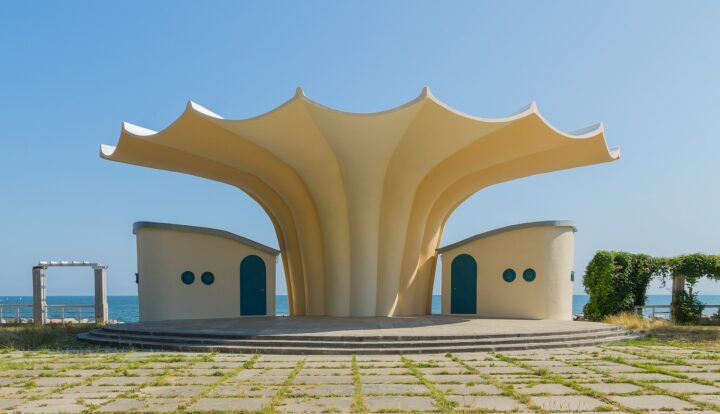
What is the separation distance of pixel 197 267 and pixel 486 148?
10.7 metres

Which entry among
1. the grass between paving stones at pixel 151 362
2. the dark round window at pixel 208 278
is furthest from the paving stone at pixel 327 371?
the dark round window at pixel 208 278

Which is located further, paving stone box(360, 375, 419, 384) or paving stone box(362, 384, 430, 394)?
paving stone box(360, 375, 419, 384)

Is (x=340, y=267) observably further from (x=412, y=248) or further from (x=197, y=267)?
(x=197, y=267)

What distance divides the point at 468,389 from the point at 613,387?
221cm

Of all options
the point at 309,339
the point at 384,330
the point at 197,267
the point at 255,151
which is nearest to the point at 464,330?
the point at 384,330

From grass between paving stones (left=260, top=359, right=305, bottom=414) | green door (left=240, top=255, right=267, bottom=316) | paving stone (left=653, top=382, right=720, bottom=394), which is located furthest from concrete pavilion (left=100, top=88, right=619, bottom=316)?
paving stone (left=653, top=382, right=720, bottom=394)

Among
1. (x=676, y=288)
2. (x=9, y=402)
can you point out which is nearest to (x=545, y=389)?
(x=9, y=402)

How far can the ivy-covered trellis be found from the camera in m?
21.4

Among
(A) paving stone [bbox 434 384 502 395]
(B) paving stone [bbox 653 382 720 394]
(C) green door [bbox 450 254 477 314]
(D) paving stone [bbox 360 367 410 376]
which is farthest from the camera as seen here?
(C) green door [bbox 450 254 477 314]

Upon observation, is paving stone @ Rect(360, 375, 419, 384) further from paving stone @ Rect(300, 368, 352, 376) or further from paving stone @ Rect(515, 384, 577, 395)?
paving stone @ Rect(515, 384, 577, 395)

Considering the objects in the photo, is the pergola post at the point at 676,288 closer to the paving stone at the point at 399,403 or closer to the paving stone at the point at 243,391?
the paving stone at the point at 399,403

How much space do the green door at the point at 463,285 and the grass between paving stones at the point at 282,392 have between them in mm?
11481

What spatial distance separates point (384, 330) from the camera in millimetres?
13664

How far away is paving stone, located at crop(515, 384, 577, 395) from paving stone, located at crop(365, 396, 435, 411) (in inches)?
61.9
